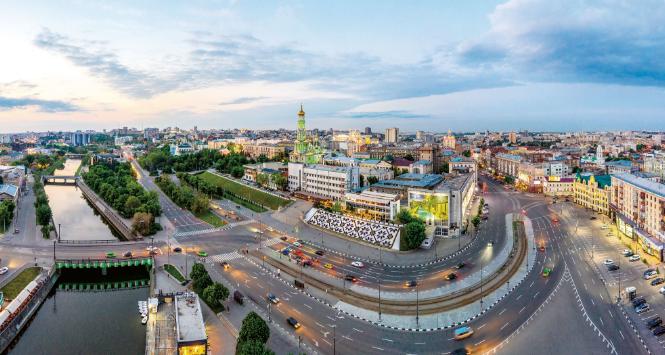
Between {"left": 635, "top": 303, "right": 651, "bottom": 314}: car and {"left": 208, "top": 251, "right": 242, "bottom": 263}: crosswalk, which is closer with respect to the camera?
{"left": 635, "top": 303, "right": 651, "bottom": 314}: car

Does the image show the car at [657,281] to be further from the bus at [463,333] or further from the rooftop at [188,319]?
the rooftop at [188,319]

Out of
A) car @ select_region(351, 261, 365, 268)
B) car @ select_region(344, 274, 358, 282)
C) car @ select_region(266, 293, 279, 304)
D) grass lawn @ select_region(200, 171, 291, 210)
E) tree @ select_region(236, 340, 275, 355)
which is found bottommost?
car @ select_region(266, 293, 279, 304)

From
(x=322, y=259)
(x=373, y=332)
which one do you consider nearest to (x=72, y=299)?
(x=322, y=259)

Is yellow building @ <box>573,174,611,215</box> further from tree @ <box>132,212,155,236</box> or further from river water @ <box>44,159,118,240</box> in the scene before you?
river water @ <box>44,159,118,240</box>

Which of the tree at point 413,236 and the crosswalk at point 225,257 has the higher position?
the tree at point 413,236

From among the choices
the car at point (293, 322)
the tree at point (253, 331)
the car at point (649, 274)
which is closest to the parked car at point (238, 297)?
the car at point (293, 322)

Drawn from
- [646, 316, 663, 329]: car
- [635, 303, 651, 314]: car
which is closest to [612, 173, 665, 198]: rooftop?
[635, 303, 651, 314]: car
